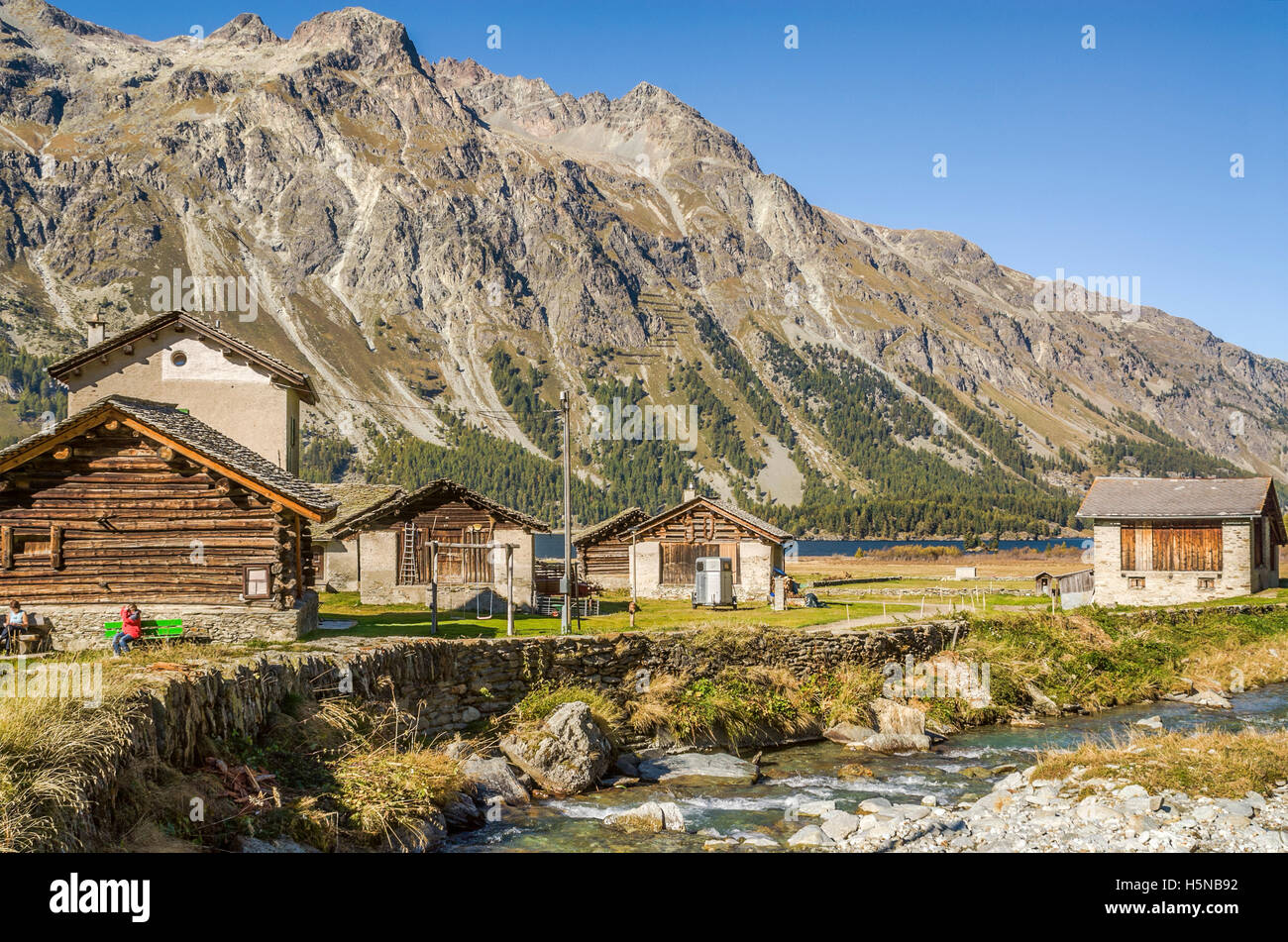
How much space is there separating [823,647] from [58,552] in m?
23.8

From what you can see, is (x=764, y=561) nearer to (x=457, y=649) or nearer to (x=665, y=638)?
(x=665, y=638)

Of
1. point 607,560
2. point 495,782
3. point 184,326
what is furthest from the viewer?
point 607,560

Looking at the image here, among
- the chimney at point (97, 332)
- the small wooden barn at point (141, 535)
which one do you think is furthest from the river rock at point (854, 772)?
the chimney at point (97, 332)

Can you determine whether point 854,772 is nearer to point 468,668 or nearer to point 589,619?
point 468,668

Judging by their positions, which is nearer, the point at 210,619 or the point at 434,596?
the point at 210,619

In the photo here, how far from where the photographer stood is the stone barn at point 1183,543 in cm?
5466

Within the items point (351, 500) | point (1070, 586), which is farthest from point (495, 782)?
point (1070, 586)

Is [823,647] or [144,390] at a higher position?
[144,390]

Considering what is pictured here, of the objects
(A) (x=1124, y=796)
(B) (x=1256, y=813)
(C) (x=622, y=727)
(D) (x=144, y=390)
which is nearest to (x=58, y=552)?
(C) (x=622, y=727)

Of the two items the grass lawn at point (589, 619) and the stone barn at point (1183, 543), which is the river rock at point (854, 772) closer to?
the grass lawn at point (589, 619)

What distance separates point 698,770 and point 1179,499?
42930 mm

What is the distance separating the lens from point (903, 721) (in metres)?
30.0
